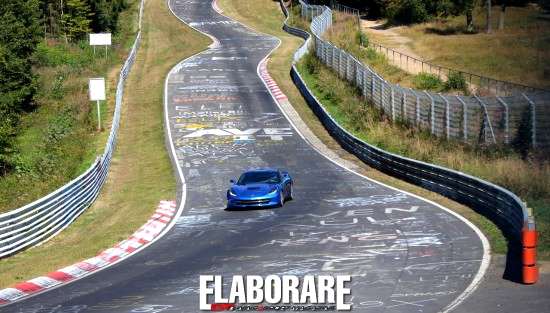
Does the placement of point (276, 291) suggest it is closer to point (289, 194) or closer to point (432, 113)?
point (289, 194)

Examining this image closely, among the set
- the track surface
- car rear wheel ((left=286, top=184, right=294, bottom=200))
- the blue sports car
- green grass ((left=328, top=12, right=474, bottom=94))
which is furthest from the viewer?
green grass ((left=328, top=12, right=474, bottom=94))

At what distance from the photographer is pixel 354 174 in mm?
35969

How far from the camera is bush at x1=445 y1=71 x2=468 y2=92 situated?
56.8 m

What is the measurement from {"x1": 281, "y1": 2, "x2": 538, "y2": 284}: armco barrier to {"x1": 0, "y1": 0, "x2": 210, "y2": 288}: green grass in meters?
8.59

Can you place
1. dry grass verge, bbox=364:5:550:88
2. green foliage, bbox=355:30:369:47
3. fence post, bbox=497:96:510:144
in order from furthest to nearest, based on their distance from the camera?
1. green foliage, bbox=355:30:369:47
2. dry grass verge, bbox=364:5:550:88
3. fence post, bbox=497:96:510:144

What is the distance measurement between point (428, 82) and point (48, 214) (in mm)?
39596

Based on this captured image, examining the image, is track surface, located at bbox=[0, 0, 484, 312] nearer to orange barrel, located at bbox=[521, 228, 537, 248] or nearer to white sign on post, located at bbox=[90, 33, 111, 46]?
orange barrel, located at bbox=[521, 228, 537, 248]

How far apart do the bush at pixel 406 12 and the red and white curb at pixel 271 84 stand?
31222mm

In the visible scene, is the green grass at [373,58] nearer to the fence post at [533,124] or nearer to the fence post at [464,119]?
the fence post at [464,119]

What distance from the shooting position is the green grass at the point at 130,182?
943 inches

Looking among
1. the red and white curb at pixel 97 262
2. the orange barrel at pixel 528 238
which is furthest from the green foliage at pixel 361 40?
the orange barrel at pixel 528 238

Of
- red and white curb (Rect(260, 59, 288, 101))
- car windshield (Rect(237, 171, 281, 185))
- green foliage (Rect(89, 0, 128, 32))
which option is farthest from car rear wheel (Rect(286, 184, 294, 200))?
green foliage (Rect(89, 0, 128, 32))

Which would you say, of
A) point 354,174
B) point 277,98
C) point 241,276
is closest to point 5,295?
point 241,276

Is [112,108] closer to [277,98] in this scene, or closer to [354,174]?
[277,98]
